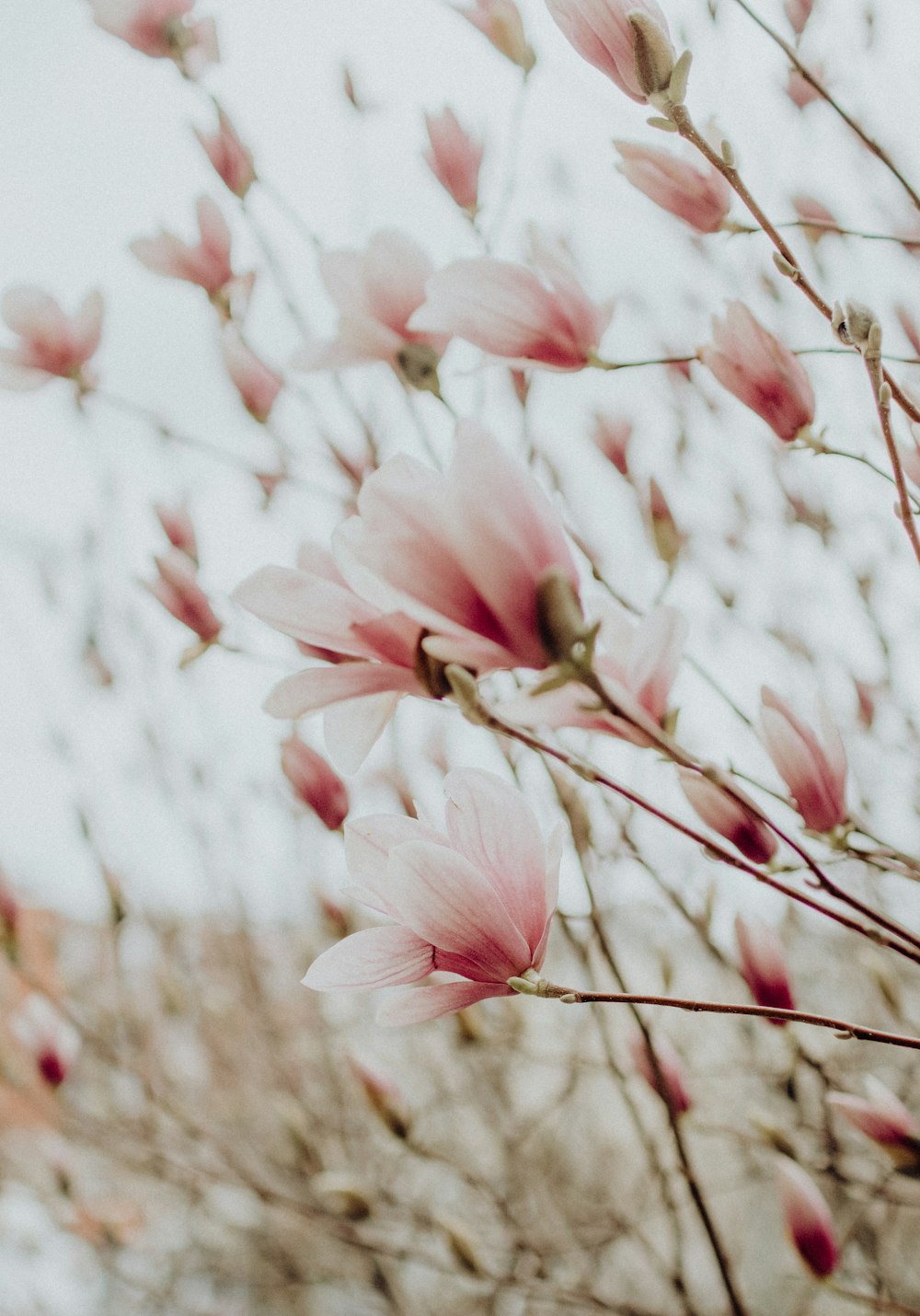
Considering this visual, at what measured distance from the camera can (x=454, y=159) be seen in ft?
2.63

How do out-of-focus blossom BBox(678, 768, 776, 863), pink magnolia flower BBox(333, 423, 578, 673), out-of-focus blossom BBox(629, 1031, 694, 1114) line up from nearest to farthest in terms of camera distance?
pink magnolia flower BBox(333, 423, 578, 673)
out-of-focus blossom BBox(678, 768, 776, 863)
out-of-focus blossom BBox(629, 1031, 694, 1114)

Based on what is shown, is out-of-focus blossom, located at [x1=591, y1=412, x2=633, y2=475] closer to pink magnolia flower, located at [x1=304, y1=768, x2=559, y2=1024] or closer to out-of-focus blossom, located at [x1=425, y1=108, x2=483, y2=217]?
out-of-focus blossom, located at [x1=425, y1=108, x2=483, y2=217]

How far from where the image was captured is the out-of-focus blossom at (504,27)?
2.53ft

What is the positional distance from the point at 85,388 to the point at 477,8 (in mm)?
515

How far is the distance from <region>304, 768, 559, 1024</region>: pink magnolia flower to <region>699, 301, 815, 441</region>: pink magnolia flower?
0.29 meters

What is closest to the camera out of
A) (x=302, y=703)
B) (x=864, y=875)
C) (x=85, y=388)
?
→ (x=302, y=703)

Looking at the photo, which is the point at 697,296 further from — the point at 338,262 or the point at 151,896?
the point at 151,896

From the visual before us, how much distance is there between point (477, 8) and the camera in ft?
2.59

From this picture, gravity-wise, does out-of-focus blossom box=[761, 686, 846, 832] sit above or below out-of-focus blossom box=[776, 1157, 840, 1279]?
above

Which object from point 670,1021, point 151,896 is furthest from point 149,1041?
point 670,1021

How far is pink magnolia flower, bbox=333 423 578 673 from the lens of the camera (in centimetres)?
36

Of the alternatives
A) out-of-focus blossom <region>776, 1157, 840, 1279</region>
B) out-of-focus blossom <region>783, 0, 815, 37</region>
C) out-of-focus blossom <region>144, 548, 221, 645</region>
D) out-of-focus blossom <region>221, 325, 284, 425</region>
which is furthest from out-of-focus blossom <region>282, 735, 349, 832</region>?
out-of-focus blossom <region>783, 0, 815, 37</region>

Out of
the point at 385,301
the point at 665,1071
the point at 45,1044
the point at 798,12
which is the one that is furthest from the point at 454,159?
the point at 45,1044

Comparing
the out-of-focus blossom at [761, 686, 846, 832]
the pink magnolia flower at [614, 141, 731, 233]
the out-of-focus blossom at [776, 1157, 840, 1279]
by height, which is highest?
the pink magnolia flower at [614, 141, 731, 233]
